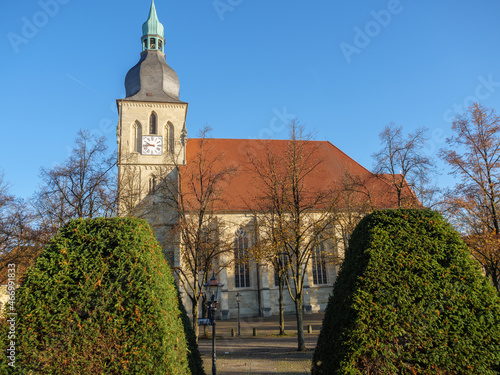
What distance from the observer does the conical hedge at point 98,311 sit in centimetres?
451

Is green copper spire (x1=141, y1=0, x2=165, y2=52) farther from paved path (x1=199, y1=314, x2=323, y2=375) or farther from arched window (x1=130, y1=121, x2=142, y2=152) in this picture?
paved path (x1=199, y1=314, x2=323, y2=375)

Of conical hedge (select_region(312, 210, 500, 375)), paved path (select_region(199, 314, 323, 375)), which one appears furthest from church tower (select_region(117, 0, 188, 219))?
conical hedge (select_region(312, 210, 500, 375))

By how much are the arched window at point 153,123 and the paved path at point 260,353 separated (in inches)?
644

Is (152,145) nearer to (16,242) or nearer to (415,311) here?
(16,242)

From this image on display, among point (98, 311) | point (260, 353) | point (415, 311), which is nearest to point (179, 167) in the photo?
point (260, 353)

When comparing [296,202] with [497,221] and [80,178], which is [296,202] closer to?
[497,221]

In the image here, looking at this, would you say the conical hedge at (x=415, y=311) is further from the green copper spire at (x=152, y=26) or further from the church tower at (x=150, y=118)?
the green copper spire at (x=152, y=26)

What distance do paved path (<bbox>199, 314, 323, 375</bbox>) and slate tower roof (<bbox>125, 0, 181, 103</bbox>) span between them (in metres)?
18.7

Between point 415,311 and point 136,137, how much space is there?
96.8ft

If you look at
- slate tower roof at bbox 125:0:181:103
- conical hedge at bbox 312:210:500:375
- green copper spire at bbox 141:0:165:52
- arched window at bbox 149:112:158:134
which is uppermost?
green copper spire at bbox 141:0:165:52

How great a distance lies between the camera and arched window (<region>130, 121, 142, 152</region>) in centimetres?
3119

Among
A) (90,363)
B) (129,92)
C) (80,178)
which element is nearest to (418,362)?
(90,363)

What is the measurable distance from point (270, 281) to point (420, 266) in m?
25.7

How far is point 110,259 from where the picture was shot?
4.96m
